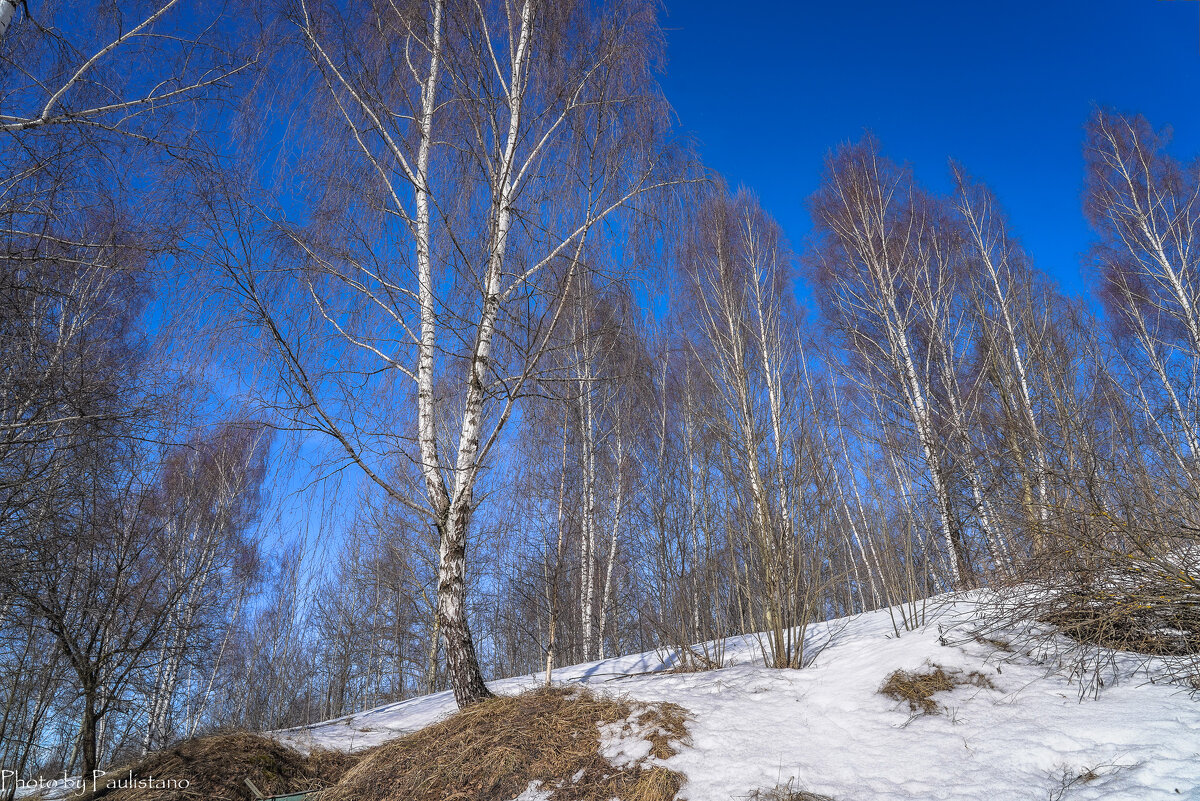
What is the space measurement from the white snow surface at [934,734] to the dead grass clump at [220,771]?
421 millimetres

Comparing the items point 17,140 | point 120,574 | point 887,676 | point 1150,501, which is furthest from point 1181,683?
point 120,574

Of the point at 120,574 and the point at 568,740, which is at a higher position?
the point at 120,574

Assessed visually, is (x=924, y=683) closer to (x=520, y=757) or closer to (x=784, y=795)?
(x=784, y=795)

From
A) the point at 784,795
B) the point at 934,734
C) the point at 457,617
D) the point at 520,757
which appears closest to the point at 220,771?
the point at 457,617

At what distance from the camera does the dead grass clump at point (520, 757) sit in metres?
3.00

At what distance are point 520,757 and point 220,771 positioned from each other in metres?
2.40

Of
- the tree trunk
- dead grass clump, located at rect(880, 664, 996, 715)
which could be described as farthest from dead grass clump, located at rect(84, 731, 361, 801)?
dead grass clump, located at rect(880, 664, 996, 715)

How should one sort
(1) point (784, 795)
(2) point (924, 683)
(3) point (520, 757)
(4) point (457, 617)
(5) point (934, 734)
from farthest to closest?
(4) point (457, 617) → (2) point (924, 683) → (3) point (520, 757) → (5) point (934, 734) → (1) point (784, 795)

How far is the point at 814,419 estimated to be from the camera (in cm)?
589

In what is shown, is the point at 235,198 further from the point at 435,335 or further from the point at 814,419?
the point at 814,419

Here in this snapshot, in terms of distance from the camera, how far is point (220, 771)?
3.93 m

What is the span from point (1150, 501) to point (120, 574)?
345 inches

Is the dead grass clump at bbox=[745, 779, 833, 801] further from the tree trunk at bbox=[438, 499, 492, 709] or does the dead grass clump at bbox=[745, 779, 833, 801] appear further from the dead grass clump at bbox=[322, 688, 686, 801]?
the tree trunk at bbox=[438, 499, 492, 709]

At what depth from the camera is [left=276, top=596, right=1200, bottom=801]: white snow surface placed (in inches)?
101
